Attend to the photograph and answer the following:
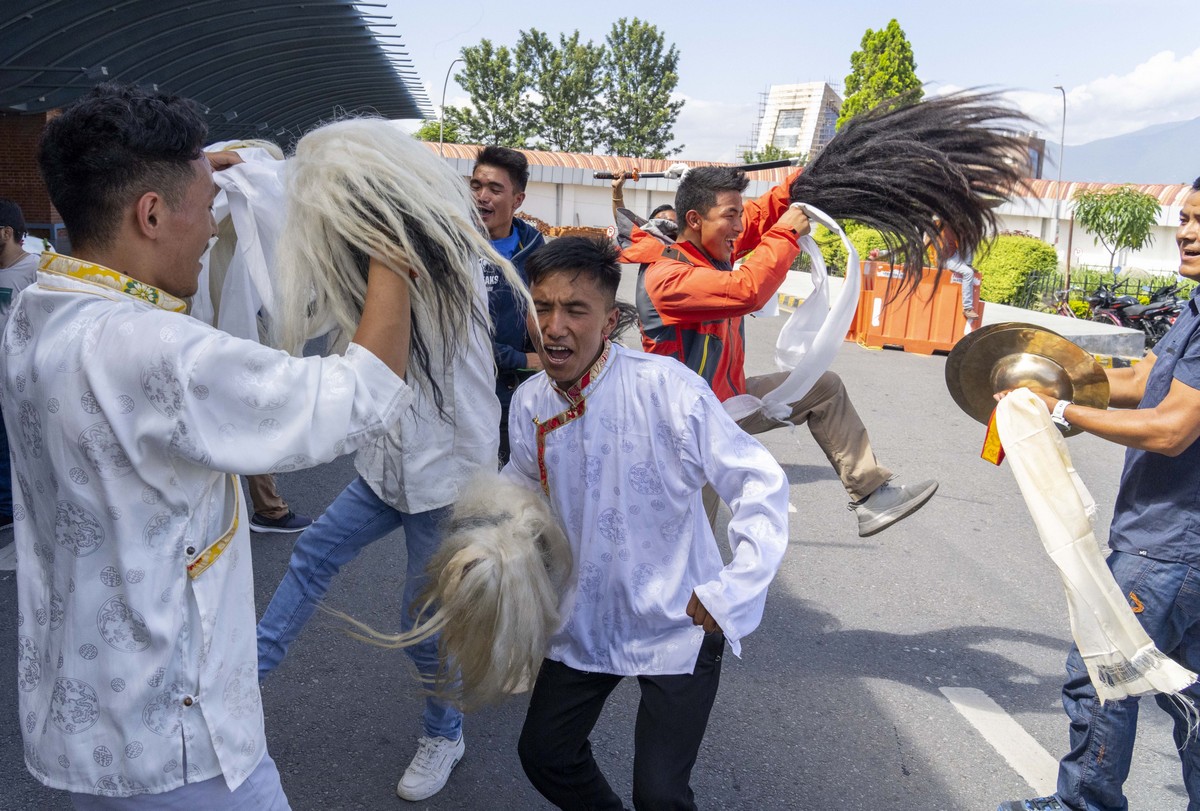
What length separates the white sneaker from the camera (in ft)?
10.0

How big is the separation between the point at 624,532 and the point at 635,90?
78741mm

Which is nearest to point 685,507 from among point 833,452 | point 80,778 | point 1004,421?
point 1004,421

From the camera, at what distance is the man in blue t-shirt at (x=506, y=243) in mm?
3795

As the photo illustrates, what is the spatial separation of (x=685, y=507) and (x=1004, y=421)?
0.95 metres

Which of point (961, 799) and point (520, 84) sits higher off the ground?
point (520, 84)

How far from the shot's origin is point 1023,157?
9.58 feet

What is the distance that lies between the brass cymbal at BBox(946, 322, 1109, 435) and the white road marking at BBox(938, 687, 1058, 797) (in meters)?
1.27

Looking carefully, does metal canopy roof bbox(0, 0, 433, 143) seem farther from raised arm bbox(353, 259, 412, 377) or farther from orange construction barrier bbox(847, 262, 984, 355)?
orange construction barrier bbox(847, 262, 984, 355)

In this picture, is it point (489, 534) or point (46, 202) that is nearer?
point (489, 534)

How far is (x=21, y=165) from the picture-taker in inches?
522

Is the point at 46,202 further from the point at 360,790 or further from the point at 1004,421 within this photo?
the point at 1004,421

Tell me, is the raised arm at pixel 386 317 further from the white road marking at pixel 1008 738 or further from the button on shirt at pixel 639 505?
the white road marking at pixel 1008 738

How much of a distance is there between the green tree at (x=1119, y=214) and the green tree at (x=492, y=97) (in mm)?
56649

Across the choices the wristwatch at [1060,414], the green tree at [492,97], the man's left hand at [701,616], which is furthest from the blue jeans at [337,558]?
the green tree at [492,97]
